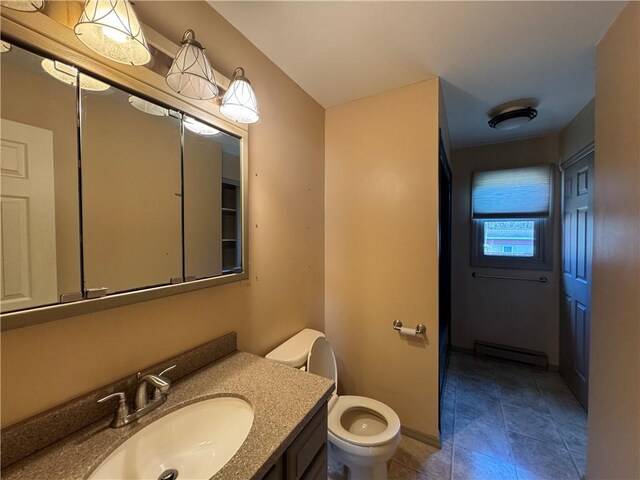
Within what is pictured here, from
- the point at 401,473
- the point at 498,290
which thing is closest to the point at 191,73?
the point at 401,473

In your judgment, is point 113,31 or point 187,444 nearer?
point 113,31

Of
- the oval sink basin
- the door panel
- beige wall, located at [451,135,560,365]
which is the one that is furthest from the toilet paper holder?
beige wall, located at [451,135,560,365]

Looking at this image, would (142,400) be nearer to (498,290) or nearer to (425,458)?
(425,458)

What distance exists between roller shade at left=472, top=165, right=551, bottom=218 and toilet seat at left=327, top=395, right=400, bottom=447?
94.9 inches

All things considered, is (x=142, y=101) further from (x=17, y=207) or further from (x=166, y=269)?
(x=166, y=269)

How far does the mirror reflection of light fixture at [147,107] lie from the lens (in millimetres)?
821

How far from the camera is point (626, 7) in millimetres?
1043

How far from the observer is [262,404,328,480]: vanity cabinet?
28.3 inches

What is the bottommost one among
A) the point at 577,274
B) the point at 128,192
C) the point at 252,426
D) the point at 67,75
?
the point at 252,426

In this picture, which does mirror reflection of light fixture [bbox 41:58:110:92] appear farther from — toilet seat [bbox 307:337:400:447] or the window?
the window

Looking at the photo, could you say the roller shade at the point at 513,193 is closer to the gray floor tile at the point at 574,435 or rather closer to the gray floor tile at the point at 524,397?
the gray floor tile at the point at 524,397

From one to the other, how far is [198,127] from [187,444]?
1163mm

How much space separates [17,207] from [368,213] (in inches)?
64.4

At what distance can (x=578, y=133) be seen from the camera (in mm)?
2068
